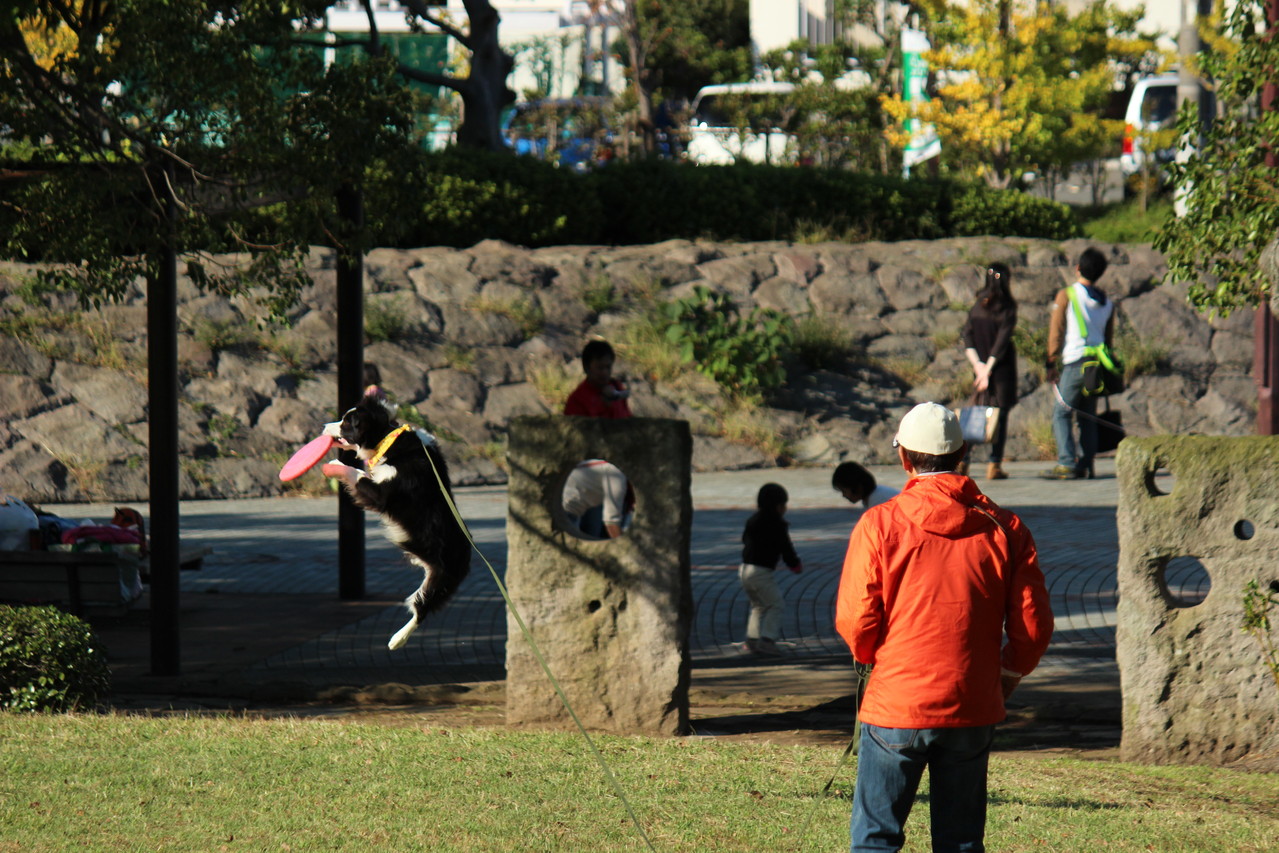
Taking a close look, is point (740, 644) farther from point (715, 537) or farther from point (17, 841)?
point (17, 841)

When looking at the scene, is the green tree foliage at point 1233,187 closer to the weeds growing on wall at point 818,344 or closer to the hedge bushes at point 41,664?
the hedge bushes at point 41,664

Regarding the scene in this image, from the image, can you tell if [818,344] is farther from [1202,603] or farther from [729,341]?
[1202,603]

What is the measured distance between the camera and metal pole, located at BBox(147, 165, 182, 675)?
7898 mm

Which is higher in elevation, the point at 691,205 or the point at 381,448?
the point at 691,205

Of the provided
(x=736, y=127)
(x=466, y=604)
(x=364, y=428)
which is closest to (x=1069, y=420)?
(x=466, y=604)

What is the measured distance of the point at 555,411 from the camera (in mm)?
15656

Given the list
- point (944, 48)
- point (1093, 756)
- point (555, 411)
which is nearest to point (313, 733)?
point (1093, 756)

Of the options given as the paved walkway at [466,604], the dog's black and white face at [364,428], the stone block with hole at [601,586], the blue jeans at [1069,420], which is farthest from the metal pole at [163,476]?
the blue jeans at [1069,420]

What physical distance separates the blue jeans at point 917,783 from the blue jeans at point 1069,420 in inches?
388

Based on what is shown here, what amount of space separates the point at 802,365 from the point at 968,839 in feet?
44.7

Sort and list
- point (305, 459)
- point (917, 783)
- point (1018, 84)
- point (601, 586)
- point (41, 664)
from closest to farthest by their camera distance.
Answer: point (917, 783) < point (305, 459) < point (601, 586) < point (41, 664) < point (1018, 84)

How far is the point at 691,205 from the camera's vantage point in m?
20.3

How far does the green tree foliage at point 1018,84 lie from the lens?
2422 centimetres

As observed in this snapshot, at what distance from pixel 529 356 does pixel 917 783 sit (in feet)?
42.7
